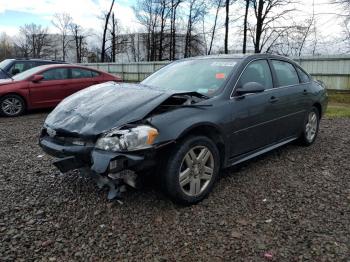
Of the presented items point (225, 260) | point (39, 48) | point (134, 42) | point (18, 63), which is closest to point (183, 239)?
point (225, 260)

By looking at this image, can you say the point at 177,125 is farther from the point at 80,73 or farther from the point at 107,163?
the point at 80,73

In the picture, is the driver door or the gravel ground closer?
the gravel ground

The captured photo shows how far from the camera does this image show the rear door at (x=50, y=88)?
9.51 meters

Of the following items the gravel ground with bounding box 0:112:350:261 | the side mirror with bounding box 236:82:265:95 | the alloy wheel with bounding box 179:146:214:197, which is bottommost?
the gravel ground with bounding box 0:112:350:261

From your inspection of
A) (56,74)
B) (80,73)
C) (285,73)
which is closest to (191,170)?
(285,73)

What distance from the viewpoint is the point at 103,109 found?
3619mm

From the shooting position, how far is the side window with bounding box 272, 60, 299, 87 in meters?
5.12

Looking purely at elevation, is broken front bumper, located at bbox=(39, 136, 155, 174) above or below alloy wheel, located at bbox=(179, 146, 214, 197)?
above

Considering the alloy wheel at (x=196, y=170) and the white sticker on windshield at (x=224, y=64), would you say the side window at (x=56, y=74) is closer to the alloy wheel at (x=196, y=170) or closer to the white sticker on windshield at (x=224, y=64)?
the white sticker on windshield at (x=224, y=64)

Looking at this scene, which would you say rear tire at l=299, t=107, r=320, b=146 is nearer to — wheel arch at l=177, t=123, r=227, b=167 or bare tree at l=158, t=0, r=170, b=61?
wheel arch at l=177, t=123, r=227, b=167

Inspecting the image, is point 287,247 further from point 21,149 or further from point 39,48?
point 39,48

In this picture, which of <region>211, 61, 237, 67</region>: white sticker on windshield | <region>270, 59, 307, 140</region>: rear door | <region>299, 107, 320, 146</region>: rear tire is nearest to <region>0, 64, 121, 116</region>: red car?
<region>211, 61, 237, 67</region>: white sticker on windshield

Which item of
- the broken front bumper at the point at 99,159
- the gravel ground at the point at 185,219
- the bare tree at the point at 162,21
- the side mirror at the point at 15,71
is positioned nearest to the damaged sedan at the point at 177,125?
the broken front bumper at the point at 99,159

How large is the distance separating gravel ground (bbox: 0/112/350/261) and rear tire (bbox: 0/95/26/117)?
4.97 meters
